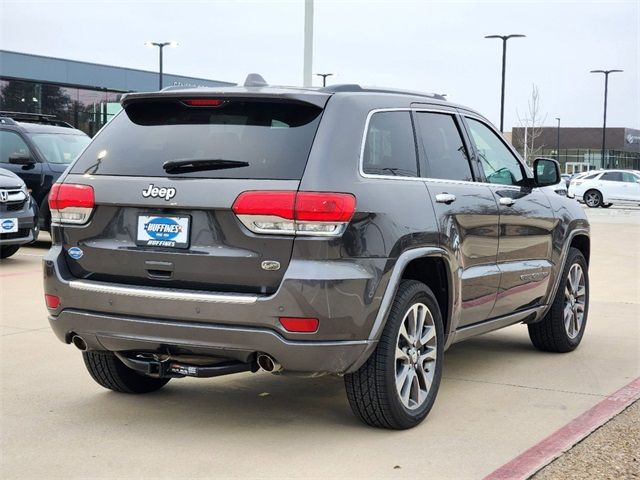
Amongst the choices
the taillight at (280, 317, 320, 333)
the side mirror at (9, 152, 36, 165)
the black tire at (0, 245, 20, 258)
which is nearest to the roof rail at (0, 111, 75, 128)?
the side mirror at (9, 152, 36, 165)

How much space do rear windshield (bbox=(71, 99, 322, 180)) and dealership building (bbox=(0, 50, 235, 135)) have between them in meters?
37.4

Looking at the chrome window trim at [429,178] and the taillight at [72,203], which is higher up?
the chrome window trim at [429,178]

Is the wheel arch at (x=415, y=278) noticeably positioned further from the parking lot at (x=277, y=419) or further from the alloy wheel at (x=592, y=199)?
the alloy wheel at (x=592, y=199)

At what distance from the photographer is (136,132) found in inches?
208

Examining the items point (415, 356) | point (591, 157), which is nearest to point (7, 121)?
point (415, 356)

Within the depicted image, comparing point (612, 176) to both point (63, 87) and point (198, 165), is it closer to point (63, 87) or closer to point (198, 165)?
point (63, 87)

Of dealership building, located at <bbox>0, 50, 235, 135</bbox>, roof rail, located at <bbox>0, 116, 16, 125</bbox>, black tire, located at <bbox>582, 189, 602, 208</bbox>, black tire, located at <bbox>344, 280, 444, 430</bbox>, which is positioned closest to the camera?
black tire, located at <bbox>344, 280, 444, 430</bbox>

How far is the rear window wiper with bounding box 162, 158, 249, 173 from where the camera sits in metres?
4.88

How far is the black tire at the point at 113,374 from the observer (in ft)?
19.0

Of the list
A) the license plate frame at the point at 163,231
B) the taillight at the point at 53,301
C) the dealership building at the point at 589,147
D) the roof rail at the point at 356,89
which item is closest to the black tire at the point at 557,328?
the roof rail at the point at 356,89

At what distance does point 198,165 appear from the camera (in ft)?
16.2

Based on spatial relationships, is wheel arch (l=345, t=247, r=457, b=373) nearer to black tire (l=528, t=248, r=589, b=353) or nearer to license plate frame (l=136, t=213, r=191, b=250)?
license plate frame (l=136, t=213, r=191, b=250)

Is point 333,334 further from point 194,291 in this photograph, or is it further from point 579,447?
point 579,447

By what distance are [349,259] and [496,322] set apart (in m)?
1.99
